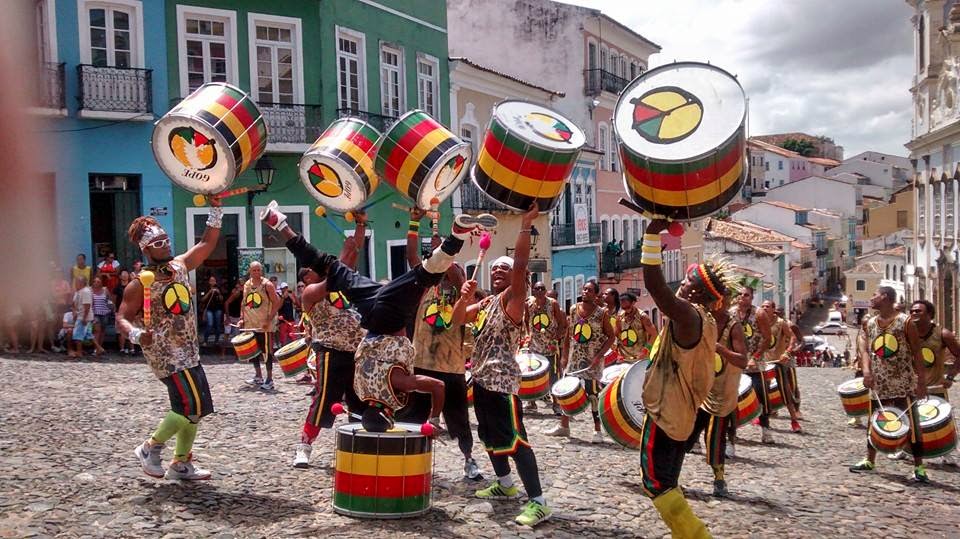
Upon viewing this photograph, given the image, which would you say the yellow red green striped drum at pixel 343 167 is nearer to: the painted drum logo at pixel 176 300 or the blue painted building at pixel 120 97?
the painted drum logo at pixel 176 300

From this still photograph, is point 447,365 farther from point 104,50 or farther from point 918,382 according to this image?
point 104,50

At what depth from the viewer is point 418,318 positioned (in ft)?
26.9

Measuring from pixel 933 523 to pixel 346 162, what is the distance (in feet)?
17.4

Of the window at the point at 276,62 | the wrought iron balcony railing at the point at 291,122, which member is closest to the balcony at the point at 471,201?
the wrought iron balcony railing at the point at 291,122

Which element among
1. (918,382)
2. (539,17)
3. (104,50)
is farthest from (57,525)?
(539,17)

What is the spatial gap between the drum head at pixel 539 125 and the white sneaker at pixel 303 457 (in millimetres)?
3233

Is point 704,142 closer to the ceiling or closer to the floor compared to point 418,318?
closer to the ceiling

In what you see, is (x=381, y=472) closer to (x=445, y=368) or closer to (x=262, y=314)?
(x=445, y=368)

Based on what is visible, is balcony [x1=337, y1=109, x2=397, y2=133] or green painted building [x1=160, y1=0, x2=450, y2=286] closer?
green painted building [x1=160, y1=0, x2=450, y2=286]

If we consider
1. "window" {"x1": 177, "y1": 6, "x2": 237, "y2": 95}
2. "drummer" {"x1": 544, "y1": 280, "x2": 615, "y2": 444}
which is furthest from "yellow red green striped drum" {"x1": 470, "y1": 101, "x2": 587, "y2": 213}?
"window" {"x1": 177, "y1": 6, "x2": 237, "y2": 95}

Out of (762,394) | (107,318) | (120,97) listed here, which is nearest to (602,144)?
(120,97)

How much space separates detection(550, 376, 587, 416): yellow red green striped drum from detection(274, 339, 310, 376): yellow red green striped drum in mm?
2806

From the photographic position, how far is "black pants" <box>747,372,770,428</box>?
11281 mm

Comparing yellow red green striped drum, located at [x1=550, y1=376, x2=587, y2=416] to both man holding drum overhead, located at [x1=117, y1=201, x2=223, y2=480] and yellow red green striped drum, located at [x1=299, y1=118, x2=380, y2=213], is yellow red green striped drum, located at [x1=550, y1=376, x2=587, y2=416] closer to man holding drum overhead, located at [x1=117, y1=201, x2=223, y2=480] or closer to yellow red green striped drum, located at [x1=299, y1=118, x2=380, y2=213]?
yellow red green striped drum, located at [x1=299, y1=118, x2=380, y2=213]
